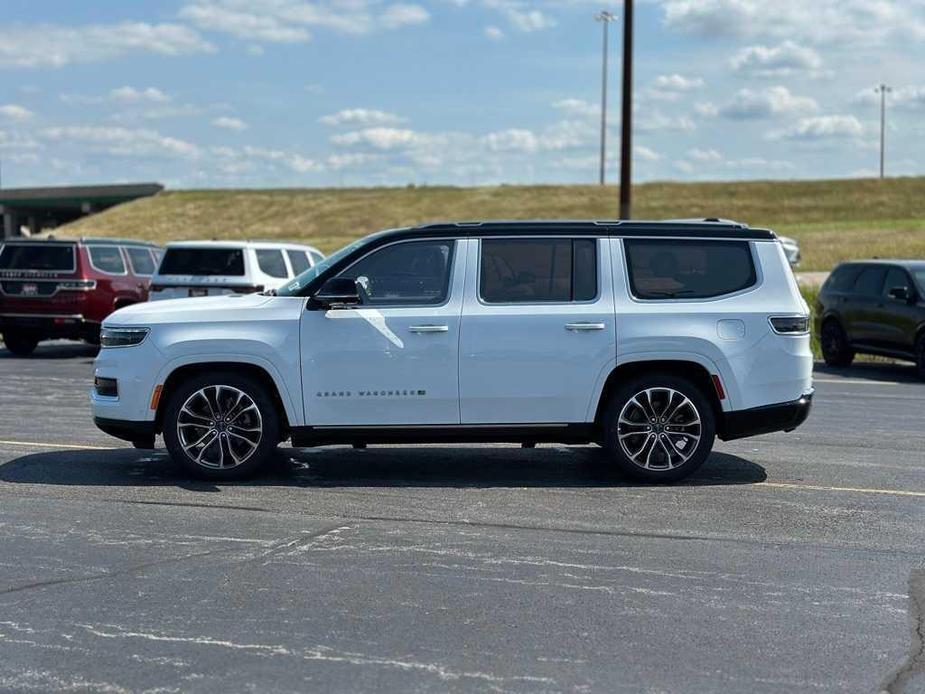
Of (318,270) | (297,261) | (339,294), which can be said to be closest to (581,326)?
(339,294)

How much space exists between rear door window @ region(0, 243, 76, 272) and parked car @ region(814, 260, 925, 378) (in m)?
11.7

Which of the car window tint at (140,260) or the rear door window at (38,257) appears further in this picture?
the car window tint at (140,260)

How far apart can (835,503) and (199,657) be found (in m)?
4.87

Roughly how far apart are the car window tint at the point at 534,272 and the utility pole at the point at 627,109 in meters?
18.7

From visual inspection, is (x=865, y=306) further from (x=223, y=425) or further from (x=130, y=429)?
(x=130, y=429)

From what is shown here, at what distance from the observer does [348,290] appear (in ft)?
29.1

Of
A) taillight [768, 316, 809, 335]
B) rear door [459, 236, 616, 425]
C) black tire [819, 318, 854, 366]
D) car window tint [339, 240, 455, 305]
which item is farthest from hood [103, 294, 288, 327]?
black tire [819, 318, 854, 366]

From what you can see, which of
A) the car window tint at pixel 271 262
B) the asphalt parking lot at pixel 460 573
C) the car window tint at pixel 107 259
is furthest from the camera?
the car window tint at pixel 107 259

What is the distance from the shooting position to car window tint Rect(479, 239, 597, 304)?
912cm

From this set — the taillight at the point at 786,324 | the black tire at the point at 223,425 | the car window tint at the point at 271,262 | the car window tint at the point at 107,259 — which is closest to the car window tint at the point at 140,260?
the car window tint at the point at 107,259

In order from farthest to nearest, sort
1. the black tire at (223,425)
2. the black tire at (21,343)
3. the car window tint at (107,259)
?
the black tire at (21,343) → the car window tint at (107,259) → the black tire at (223,425)

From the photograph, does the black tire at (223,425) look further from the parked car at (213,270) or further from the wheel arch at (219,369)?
the parked car at (213,270)

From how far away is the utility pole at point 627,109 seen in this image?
90.7 feet

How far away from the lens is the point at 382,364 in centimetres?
896
